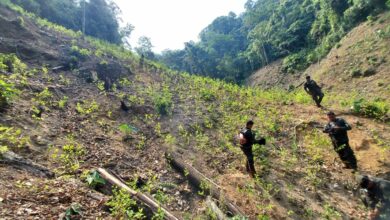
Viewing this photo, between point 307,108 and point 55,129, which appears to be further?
point 307,108

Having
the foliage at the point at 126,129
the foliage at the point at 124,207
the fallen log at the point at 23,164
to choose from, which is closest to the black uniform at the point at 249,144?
the foliage at the point at 124,207

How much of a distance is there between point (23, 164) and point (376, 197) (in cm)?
780

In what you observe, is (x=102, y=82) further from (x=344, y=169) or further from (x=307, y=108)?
(x=344, y=169)

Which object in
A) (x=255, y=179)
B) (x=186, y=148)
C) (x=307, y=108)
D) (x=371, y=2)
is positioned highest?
(x=371, y=2)

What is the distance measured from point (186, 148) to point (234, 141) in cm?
198

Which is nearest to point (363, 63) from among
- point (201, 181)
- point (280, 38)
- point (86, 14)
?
point (201, 181)

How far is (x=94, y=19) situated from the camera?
45344 mm

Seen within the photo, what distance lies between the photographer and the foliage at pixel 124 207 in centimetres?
526

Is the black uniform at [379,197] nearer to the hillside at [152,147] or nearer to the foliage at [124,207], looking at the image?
the hillside at [152,147]

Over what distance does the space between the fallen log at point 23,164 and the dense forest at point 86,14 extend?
105ft

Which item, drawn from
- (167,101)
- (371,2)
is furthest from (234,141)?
(371,2)

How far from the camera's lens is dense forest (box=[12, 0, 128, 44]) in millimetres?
36750

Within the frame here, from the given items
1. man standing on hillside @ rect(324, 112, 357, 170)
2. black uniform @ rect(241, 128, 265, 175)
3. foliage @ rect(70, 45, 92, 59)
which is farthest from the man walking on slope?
foliage @ rect(70, 45, 92, 59)

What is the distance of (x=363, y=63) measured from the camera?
2311 cm
